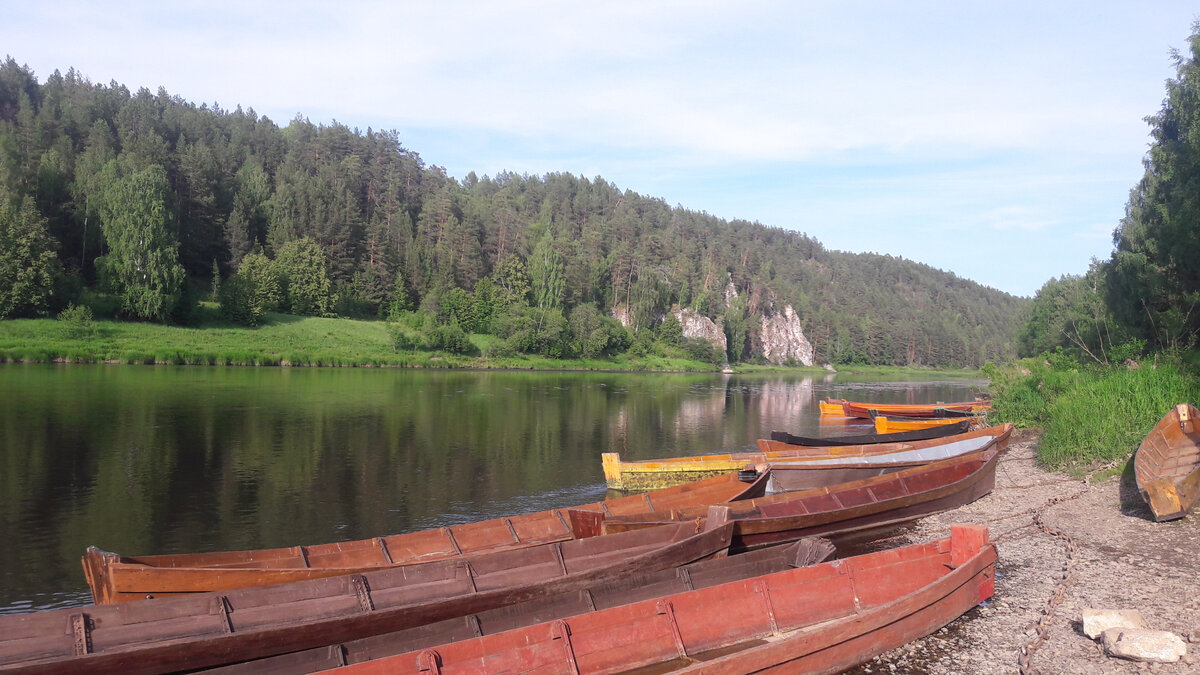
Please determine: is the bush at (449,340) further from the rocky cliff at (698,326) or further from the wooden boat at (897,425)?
the wooden boat at (897,425)

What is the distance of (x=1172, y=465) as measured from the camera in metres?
13.6

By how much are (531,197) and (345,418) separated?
13590cm

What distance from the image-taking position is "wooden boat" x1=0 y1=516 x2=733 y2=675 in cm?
752

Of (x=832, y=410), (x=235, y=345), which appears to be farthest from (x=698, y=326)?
(x=832, y=410)

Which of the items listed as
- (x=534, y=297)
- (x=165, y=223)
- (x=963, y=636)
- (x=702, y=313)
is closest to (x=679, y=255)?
(x=702, y=313)

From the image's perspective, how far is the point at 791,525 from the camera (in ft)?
47.9

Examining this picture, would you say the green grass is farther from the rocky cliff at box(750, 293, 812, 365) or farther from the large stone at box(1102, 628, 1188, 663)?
the large stone at box(1102, 628, 1188, 663)

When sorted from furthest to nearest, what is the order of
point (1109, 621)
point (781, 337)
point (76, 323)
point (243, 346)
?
point (781, 337)
point (243, 346)
point (76, 323)
point (1109, 621)

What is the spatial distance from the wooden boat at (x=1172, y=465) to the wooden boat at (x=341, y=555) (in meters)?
6.90

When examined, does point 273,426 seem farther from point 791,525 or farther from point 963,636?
point 963,636

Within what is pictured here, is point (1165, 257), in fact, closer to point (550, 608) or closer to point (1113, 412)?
point (1113, 412)

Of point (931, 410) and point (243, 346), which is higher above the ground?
point (243, 346)

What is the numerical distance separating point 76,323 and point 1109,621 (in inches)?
2914

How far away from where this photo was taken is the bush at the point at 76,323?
62.1m
